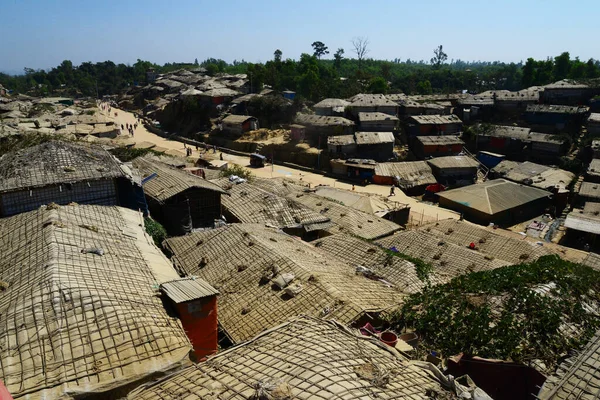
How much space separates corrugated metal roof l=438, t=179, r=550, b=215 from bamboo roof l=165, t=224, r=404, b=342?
22.2m

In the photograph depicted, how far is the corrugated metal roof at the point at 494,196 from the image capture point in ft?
111

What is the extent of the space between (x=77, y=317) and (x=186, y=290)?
2.45m

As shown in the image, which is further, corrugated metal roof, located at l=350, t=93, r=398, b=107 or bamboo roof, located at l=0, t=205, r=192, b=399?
corrugated metal roof, located at l=350, t=93, r=398, b=107

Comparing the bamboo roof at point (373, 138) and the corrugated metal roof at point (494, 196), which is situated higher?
the bamboo roof at point (373, 138)

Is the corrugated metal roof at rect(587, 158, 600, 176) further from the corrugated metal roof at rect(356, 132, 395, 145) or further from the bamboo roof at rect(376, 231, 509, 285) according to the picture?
the bamboo roof at rect(376, 231, 509, 285)

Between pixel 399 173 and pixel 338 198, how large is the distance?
1421cm

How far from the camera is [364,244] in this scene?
62.0 ft

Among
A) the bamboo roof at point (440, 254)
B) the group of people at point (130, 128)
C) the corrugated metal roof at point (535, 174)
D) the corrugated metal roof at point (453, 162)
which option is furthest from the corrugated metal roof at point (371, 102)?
the bamboo roof at point (440, 254)

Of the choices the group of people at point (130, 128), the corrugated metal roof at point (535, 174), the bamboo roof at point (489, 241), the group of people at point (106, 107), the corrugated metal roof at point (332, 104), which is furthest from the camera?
the group of people at point (106, 107)

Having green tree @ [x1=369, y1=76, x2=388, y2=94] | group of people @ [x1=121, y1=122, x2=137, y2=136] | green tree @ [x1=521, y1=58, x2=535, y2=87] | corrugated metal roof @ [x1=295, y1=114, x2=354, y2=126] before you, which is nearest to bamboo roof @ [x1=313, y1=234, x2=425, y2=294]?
corrugated metal roof @ [x1=295, y1=114, x2=354, y2=126]

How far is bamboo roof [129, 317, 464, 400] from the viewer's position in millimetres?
5258

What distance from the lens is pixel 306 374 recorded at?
17.9ft

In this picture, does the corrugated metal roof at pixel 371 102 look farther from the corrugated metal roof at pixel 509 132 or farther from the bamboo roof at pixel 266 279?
the bamboo roof at pixel 266 279

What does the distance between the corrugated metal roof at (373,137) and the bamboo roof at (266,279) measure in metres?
32.0
